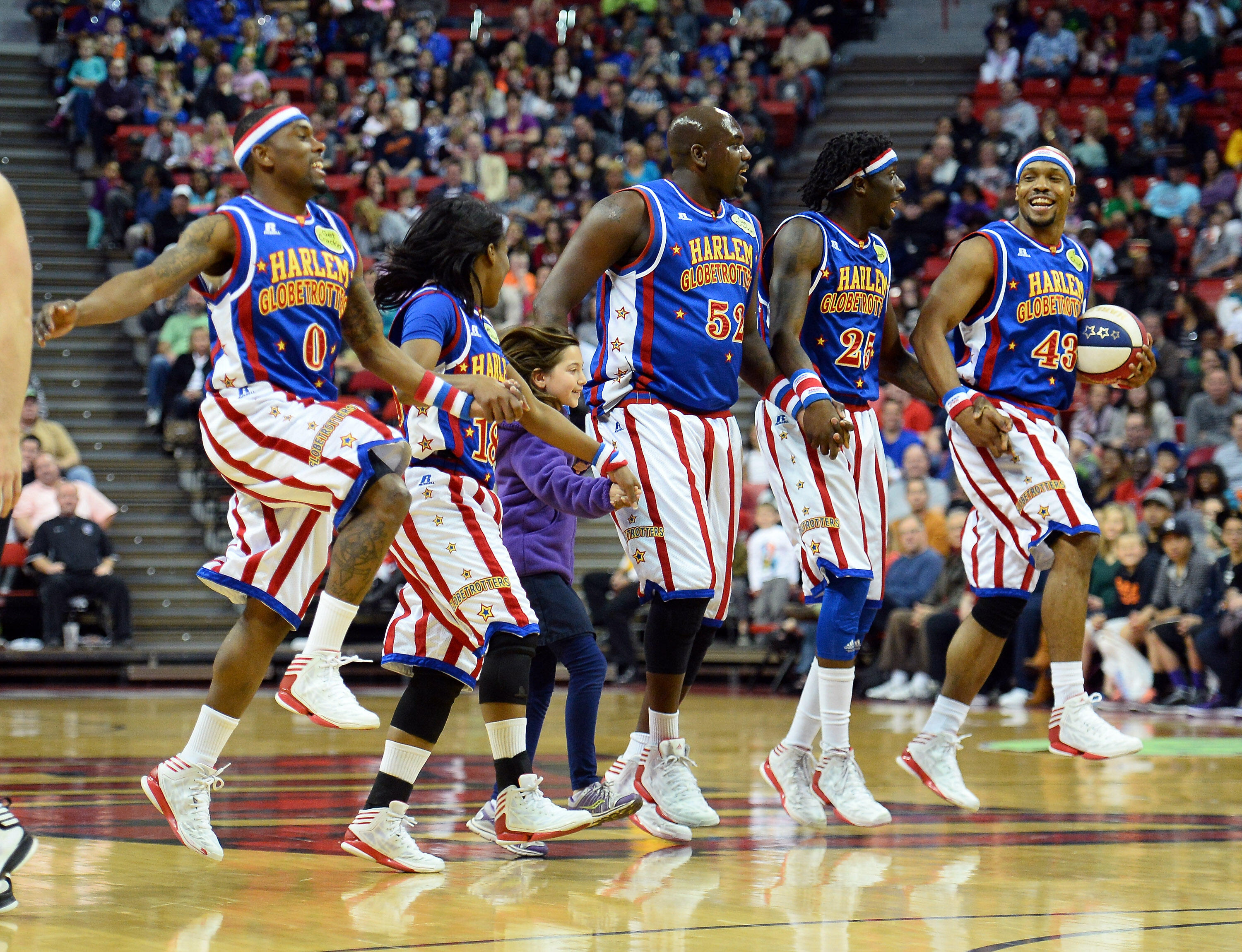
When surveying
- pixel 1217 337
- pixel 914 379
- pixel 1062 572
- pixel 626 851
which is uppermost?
pixel 1217 337

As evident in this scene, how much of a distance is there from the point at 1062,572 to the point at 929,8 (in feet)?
55.2

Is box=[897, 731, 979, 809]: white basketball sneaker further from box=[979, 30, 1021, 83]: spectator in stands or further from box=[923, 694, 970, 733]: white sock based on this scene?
box=[979, 30, 1021, 83]: spectator in stands

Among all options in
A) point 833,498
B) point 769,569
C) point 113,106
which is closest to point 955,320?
point 833,498

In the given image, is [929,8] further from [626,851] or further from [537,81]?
[626,851]

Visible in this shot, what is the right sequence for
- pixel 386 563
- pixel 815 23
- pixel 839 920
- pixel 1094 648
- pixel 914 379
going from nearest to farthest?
pixel 839 920
pixel 914 379
pixel 1094 648
pixel 386 563
pixel 815 23

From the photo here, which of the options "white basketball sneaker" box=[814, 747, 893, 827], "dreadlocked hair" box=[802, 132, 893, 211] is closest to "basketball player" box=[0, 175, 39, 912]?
"white basketball sneaker" box=[814, 747, 893, 827]

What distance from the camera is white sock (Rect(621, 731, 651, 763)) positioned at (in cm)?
565

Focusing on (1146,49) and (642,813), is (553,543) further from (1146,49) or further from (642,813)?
(1146,49)

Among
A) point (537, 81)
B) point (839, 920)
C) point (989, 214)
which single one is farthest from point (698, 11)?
point (839, 920)

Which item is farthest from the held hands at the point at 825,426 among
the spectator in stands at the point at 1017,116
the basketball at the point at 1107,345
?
the spectator in stands at the point at 1017,116

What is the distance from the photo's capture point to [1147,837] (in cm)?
540

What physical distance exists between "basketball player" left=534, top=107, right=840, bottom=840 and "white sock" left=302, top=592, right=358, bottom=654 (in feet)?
3.99

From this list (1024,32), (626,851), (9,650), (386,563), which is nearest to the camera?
(626,851)

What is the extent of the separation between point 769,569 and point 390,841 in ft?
31.0
